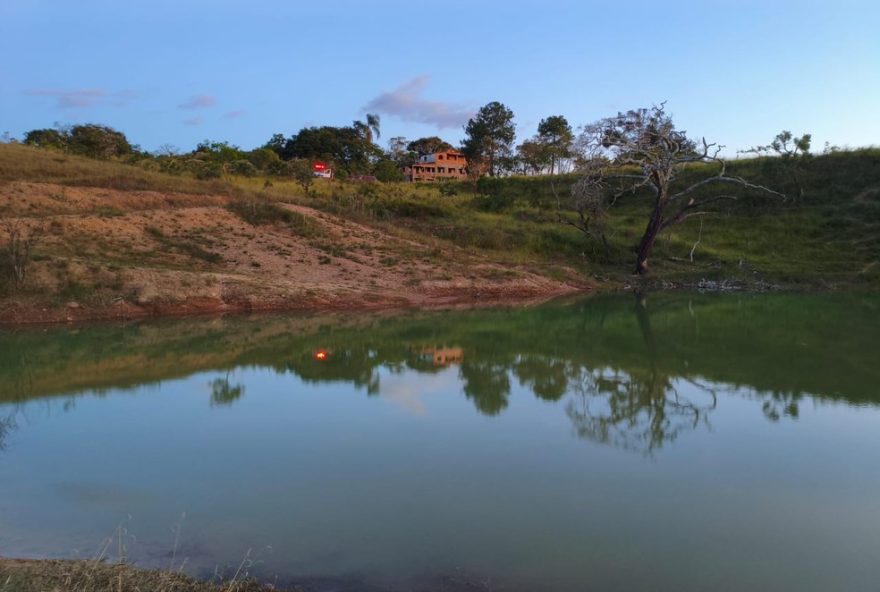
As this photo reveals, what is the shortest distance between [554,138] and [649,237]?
3785 centimetres

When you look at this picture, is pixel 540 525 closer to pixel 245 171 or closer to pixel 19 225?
pixel 19 225

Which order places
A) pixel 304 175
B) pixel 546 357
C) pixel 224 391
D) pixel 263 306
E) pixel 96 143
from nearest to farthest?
pixel 224 391 < pixel 546 357 < pixel 263 306 < pixel 304 175 < pixel 96 143

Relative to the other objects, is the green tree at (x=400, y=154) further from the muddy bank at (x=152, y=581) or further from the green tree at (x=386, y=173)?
the muddy bank at (x=152, y=581)

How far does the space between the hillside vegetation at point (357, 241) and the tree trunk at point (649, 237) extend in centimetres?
68

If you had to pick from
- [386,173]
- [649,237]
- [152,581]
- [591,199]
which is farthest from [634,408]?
[386,173]

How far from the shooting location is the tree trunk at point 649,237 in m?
27.8

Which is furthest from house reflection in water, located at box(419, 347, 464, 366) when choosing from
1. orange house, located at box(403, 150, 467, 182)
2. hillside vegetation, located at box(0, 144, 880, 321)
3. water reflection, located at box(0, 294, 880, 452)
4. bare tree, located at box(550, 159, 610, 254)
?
orange house, located at box(403, 150, 467, 182)

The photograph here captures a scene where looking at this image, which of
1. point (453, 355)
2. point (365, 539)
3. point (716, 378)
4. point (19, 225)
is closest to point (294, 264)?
point (19, 225)

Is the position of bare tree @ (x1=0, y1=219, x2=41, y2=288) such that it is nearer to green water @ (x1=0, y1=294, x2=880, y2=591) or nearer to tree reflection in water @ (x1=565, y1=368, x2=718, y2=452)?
green water @ (x1=0, y1=294, x2=880, y2=591)

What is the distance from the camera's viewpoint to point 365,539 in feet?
17.1

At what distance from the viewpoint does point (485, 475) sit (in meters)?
6.66

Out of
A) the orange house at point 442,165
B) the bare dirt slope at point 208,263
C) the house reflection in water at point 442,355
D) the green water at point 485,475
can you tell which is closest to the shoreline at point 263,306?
the bare dirt slope at point 208,263

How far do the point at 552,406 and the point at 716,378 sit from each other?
3.28 meters

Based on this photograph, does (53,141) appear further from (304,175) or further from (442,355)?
(442,355)
